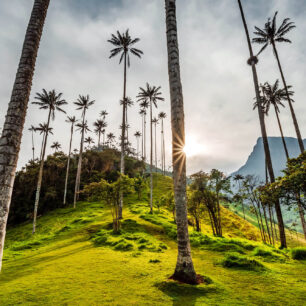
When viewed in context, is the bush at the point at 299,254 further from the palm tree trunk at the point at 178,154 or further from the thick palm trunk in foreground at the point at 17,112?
the thick palm trunk in foreground at the point at 17,112

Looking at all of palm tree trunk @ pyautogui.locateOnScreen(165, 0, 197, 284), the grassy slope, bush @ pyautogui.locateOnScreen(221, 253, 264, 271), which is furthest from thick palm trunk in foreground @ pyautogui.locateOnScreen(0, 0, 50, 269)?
bush @ pyautogui.locateOnScreen(221, 253, 264, 271)

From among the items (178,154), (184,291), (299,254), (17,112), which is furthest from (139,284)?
(299,254)

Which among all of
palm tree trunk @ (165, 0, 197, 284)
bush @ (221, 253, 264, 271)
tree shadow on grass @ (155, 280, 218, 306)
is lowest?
bush @ (221, 253, 264, 271)

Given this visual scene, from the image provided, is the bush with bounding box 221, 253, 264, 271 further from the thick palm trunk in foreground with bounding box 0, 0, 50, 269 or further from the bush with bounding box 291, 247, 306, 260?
the thick palm trunk in foreground with bounding box 0, 0, 50, 269

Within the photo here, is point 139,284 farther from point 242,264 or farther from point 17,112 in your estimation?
point 17,112

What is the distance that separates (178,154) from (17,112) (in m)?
4.81

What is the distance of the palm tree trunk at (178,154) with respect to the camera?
616 cm

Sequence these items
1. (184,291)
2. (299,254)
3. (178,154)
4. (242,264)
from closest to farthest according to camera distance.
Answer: (184,291) → (178,154) → (242,264) → (299,254)

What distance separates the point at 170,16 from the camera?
7871mm

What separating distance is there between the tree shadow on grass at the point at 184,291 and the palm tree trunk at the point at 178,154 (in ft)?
1.01

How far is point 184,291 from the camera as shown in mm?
5473

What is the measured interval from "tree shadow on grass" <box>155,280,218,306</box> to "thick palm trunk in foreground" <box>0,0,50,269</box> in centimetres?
444

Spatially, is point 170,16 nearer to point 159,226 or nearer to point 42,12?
point 42,12

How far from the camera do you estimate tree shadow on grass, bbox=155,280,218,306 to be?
4973mm
